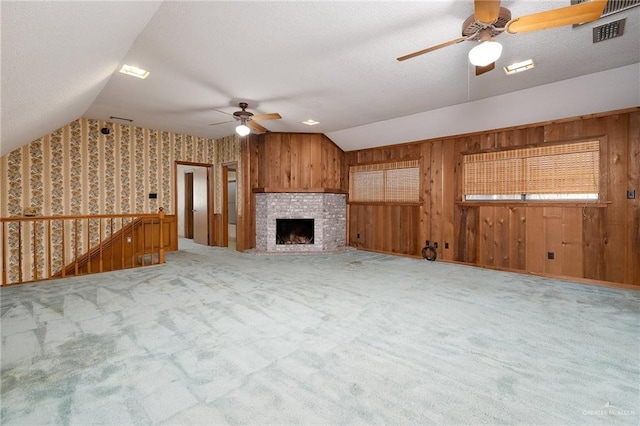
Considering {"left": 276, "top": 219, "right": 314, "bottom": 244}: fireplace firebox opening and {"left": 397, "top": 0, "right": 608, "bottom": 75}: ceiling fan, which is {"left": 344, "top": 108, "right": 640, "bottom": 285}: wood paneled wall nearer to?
{"left": 276, "top": 219, "right": 314, "bottom": 244}: fireplace firebox opening

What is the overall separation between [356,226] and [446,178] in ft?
7.90

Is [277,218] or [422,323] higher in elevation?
[277,218]

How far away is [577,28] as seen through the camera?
8.36 ft

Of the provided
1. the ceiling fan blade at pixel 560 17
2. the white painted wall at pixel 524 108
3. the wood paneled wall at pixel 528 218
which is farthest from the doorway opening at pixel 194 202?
the ceiling fan blade at pixel 560 17

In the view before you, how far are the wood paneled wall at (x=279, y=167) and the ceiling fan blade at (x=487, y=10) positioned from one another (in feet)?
15.1

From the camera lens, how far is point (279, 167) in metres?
6.51

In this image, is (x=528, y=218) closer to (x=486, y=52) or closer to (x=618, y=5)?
(x=618, y=5)

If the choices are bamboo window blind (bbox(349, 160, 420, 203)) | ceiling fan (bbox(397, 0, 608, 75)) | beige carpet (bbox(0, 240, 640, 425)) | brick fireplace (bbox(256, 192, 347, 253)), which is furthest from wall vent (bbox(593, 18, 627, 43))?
brick fireplace (bbox(256, 192, 347, 253))

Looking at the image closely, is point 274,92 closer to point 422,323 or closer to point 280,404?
Answer: point 422,323

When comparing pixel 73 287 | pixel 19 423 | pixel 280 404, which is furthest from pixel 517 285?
pixel 73 287

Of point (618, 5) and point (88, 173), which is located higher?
point (618, 5)

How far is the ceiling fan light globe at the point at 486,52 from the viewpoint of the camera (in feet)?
7.20

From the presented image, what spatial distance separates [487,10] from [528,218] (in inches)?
146

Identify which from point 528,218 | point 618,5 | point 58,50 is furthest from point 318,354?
point 528,218
